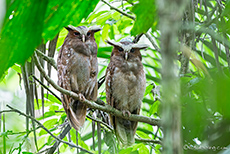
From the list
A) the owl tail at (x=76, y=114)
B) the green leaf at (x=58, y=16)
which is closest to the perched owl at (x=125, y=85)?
the owl tail at (x=76, y=114)

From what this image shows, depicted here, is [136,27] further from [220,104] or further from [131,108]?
[131,108]

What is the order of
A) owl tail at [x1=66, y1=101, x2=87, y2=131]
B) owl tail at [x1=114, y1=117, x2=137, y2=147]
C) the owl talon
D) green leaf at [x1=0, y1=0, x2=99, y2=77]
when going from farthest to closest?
owl tail at [x1=114, y1=117, x2=137, y2=147] < the owl talon < owl tail at [x1=66, y1=101, x2=87, y2=131] < green leaf at [x1=0, y1=0, x2=99, y2=77]

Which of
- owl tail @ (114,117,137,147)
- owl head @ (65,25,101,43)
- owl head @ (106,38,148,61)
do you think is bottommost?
owl tail @ (114,117,137,147)

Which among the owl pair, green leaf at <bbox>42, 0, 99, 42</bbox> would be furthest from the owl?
green leaf at <bbox>42, 0, 99, 42</bbox>

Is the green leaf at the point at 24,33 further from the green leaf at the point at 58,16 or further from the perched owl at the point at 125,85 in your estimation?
the perched owl at the point at 125,85

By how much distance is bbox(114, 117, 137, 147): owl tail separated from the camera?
98.3 inches

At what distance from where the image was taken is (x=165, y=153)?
0.12 meters

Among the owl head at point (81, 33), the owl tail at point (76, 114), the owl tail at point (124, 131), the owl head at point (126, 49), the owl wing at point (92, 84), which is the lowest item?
the owl tail at point (124, 131)

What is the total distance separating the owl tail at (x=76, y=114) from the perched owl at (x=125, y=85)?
0.90ft

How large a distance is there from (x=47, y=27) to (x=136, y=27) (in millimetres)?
94

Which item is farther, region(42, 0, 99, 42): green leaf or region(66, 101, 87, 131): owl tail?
region(66, 101, 87, 131): owl tail

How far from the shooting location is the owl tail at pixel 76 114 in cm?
221

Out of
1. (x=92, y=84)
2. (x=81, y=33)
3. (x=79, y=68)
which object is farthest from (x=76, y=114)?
(x=81, y=33)

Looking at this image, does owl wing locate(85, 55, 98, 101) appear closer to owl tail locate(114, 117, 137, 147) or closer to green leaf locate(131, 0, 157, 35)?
owl tail locate(114, 117, 137, 147)
